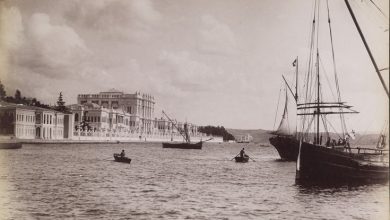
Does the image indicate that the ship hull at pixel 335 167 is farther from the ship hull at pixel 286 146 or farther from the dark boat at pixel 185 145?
the dark boat at pixel 185 145

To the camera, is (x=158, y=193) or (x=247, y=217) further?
(x=158, y=193)

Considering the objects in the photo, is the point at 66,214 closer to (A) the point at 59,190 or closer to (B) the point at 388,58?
(A) the point at 59,190

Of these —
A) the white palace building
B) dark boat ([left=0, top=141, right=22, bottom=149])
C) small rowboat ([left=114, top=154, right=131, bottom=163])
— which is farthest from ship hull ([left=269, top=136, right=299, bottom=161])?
dark boat ([left=0, top=141, right=22, bottom=149])

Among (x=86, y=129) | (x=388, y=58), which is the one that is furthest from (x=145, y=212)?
(x=86, y=129)

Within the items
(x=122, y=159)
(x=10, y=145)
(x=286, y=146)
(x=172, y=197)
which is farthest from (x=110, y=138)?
(x=172, y=197)

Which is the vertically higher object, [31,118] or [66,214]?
[31,118]

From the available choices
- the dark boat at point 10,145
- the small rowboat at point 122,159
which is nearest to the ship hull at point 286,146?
the small rowboat at point 122,159
